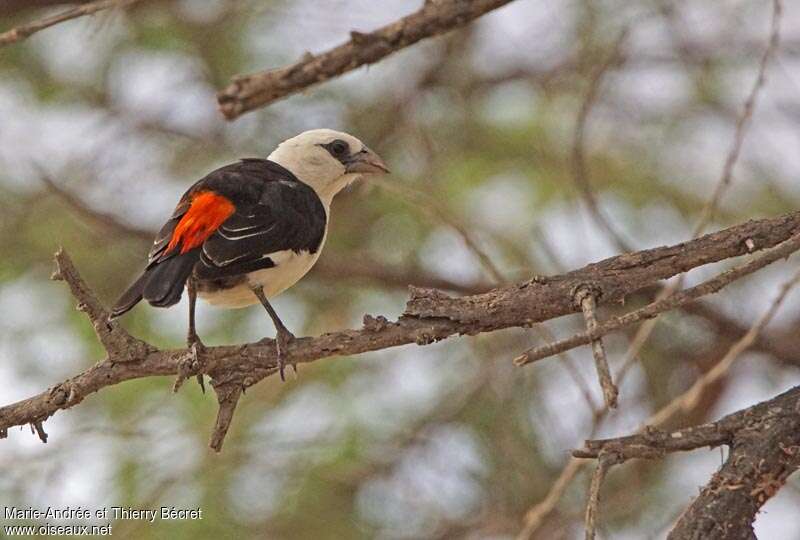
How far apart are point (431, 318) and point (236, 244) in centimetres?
93

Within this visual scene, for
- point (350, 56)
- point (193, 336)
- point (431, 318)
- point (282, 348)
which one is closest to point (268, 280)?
point (193, 336)

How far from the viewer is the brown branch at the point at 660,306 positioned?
2.28 metres

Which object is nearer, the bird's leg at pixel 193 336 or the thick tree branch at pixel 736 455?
the thick tree branch at pixel 736 455

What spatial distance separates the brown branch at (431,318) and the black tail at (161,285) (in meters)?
0.13

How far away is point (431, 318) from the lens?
296 centimetres

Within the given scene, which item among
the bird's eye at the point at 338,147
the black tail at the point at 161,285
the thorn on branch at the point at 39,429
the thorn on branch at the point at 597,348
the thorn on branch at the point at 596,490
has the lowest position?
the thorn on branch at the point at 39,429

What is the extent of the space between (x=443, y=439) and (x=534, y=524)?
2.30 meters

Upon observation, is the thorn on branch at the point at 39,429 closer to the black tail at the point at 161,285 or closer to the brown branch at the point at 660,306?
the black tail at the point at 161,285

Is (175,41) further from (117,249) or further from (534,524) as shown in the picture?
(534,524)

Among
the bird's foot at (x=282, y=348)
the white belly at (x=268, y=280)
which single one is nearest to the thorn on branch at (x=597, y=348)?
the bird's foot at (x=282, y=348)

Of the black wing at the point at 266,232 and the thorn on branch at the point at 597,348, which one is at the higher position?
the thorn on branch at the point at 597,348

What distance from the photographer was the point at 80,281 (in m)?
3.11

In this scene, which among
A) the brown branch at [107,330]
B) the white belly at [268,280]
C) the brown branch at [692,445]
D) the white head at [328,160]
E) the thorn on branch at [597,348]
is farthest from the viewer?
the white head at [328,160]

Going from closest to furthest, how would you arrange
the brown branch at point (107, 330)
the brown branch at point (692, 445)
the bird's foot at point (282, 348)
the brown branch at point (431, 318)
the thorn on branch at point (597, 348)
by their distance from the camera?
the thorn on branch at point (597, 348), the brown branch at point (692, 445), the brown branch at point (431, 318), the brown branch at point (107, 330), the bird's foot at point (282, 348)
